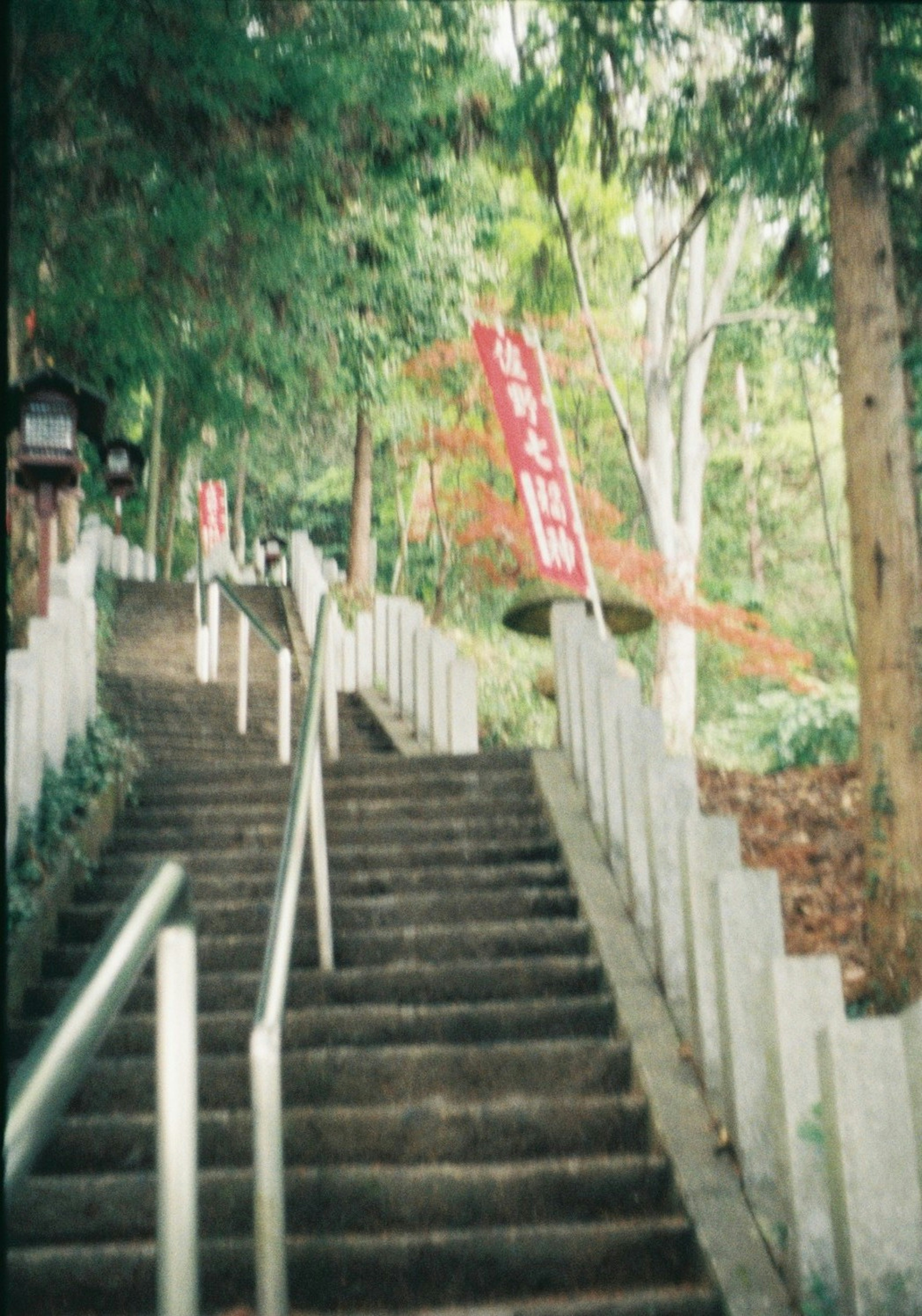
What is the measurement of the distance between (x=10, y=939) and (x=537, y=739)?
26.1 ft

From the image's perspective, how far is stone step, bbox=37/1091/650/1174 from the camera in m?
2.96

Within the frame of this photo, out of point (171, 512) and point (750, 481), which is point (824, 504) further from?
point (171, 512)

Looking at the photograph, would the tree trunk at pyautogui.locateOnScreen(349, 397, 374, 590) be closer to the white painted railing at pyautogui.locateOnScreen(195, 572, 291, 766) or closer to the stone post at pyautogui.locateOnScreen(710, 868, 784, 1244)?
the white painted railing at pyautogui.locateOnScreen(195, 572, 291, 766)

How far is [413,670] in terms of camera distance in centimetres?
738

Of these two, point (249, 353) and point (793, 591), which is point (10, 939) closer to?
point (249, 353)

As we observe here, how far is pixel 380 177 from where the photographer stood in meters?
8.05

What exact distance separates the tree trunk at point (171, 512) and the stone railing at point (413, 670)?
36.9ft

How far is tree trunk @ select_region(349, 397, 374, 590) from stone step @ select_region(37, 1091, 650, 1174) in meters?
11.1

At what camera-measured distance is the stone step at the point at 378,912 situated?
4.07m

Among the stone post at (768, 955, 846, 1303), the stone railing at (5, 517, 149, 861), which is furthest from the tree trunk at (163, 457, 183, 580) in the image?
the stone post at (768, 955, 846, 1303)

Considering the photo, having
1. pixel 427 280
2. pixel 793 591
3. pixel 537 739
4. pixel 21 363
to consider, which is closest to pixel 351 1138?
pixel 21 363

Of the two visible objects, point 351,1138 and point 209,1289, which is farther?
point 351,1138

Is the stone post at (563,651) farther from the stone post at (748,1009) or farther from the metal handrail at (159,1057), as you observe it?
the metal handrail at (159,1057)

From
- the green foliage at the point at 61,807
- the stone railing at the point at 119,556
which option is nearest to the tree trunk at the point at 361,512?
the stone railing at the point at 119,556
